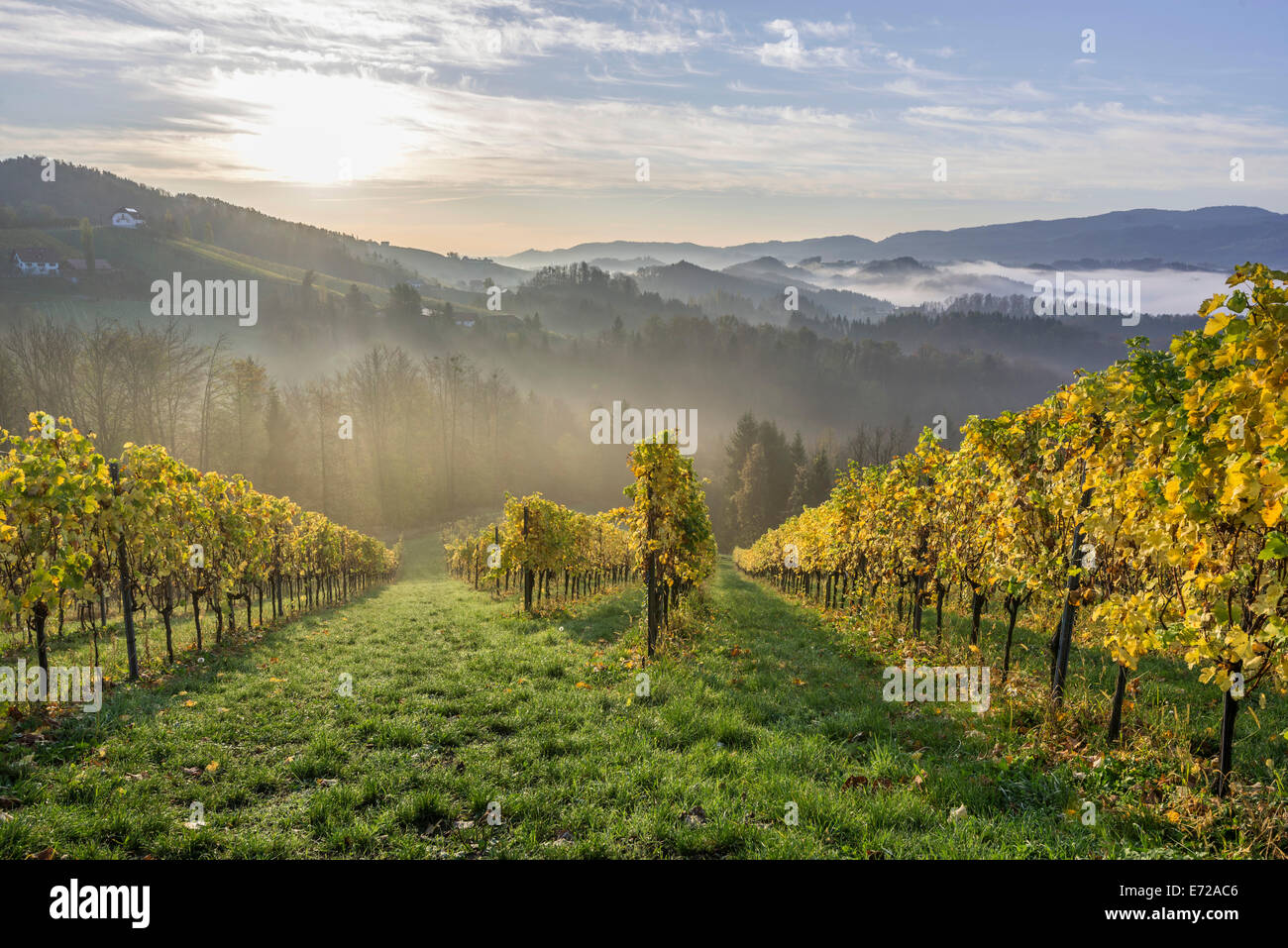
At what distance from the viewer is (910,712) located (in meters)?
8.22

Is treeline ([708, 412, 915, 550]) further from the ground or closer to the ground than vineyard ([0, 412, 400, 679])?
closer to the ground

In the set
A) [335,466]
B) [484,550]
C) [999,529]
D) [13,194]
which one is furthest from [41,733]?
[13,194]

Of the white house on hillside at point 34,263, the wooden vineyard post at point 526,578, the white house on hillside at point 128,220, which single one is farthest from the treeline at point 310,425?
the white house on hillside at point 128,220

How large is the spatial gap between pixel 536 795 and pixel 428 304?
8008 inches

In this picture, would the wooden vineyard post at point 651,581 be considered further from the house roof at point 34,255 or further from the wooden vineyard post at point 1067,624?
the house roof at point 34,255

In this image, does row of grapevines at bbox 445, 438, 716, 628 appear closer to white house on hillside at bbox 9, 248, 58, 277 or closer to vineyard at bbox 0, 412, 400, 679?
vineyard at bbox 0, 412, 400, 679

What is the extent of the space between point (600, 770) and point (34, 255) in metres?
165

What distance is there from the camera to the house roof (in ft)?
367

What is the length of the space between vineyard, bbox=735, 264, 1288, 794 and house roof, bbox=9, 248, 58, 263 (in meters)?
164

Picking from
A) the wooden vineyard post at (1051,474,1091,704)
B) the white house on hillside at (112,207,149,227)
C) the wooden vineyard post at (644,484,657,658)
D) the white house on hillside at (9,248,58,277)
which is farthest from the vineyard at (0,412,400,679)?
the white house on hillside at (112,207,149,227)

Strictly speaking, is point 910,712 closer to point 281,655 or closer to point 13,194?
point 281,655

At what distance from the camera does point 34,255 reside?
11325 cm

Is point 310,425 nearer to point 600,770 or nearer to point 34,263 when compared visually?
point 600,770

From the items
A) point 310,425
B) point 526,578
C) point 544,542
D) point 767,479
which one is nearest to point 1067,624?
point 526,578
